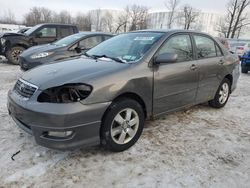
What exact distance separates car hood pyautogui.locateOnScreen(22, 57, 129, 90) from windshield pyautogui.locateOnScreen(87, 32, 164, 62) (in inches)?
12.4

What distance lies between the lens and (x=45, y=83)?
2822 millimetres

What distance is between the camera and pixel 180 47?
399cm

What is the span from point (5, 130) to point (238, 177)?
3205 millimetres

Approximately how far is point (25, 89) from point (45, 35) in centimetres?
844

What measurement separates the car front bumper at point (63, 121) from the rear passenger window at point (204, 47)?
2.26 meters

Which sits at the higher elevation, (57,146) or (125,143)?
(57,146)

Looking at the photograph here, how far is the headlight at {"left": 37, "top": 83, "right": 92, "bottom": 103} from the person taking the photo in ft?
8.98

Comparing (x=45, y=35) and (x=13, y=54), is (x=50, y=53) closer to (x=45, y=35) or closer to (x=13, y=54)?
(x=13, y=54)

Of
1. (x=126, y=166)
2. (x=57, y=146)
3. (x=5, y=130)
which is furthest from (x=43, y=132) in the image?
(x=5, y=130)

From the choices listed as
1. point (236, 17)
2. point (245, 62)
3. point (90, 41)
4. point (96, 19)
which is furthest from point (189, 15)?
point (90, 41)

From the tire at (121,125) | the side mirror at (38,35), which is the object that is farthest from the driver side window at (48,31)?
the tire at (121,125)

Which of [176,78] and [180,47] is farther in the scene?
[180,47]

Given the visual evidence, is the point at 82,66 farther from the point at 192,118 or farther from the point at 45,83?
the point at 192,118

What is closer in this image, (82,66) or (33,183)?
(33,183)
